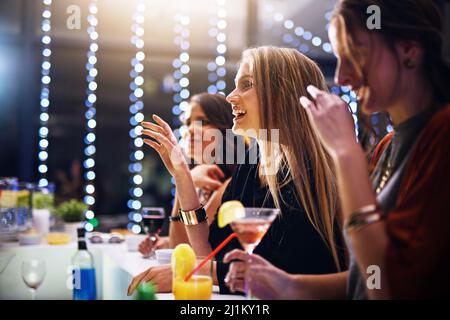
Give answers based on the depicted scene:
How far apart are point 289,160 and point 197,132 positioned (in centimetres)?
96

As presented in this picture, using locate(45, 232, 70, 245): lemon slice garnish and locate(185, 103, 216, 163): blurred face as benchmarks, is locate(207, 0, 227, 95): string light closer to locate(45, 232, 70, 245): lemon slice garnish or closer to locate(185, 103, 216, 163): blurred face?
locate(45, 232, 70, 245): lemon slice garnish

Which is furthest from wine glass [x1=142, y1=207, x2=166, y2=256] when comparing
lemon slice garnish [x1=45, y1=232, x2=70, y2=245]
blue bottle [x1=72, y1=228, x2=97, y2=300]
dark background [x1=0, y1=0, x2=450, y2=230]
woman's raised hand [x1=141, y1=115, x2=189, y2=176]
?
dark background [x1=0, y1=0, x2=450, y2=230]

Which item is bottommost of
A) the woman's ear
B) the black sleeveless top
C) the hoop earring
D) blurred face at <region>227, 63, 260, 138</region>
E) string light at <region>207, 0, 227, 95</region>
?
the black sleeveless top

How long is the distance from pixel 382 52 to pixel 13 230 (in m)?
2.49

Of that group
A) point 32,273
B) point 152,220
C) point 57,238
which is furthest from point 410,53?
point 57,238

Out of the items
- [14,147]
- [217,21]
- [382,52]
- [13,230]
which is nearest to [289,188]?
[382,52]

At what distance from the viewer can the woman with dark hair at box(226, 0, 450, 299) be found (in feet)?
3.11

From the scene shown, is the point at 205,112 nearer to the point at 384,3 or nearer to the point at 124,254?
the point at 124,254

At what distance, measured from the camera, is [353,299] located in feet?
3.71

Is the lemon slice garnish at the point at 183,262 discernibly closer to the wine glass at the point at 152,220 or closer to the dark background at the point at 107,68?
the wine glass at the point at 152,220

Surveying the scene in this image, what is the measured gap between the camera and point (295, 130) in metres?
1.48

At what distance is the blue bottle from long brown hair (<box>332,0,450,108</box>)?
4.71 ft

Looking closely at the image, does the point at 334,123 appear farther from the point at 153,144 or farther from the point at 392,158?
the point at 153,144

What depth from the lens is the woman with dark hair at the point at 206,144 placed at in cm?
A: 227
